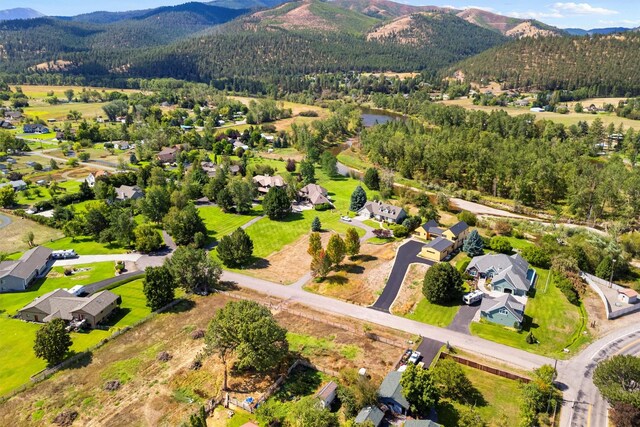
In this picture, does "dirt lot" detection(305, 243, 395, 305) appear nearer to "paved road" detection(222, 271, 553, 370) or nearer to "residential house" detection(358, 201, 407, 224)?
"paved road" detection(222, 271, 553, 370)

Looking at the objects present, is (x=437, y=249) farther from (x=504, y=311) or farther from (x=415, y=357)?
(x=415, y=357)

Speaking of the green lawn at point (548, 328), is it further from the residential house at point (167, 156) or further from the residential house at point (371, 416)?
the residential house at point (167, 156)

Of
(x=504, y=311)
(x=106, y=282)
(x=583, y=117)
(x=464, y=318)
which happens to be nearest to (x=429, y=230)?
(x=464, y=318)

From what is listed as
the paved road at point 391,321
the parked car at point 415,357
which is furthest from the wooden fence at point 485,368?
the parked car at point 415,357

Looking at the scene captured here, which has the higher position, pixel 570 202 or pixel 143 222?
pixel 570 202

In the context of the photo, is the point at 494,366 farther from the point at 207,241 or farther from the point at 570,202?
the point at 570,202

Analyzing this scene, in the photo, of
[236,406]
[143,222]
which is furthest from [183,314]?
[143,222]
